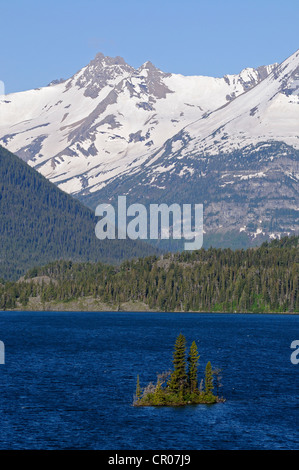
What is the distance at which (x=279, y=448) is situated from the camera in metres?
102

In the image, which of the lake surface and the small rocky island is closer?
the lake surface

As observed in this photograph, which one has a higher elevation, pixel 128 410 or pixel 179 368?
pixel 179 368

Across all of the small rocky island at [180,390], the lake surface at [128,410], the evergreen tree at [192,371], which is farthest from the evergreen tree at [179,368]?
the lake surface at [128,410]

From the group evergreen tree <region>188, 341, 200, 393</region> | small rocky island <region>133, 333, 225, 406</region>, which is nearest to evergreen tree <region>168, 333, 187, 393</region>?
small rocky island <region>133, 333, 225, 406</region>

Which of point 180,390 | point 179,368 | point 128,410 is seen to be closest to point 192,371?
point 179,368

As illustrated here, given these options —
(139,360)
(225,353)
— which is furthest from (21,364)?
(225,353)

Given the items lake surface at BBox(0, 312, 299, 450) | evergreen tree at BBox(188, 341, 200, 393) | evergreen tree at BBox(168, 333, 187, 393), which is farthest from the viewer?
evergreen tree at BBox(188, 341, 200, 393)

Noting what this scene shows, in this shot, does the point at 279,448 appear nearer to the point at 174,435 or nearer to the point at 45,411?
the point at 174,435

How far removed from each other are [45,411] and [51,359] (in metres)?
58.4

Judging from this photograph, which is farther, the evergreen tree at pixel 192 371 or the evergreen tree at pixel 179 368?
the evergreen tree at pixel 192 371

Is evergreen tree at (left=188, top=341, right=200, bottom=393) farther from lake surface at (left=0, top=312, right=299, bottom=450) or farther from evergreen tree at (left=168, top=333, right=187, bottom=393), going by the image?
lake surface at (left=0, top=312, right=299, bottom=450)

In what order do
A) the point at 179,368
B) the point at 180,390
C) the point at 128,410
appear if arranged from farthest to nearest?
the point at 180,390 < the point at 179,368 < the point at 128,410

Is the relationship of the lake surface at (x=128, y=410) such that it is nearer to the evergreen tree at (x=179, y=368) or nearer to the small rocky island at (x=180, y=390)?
the small rocky island at (x=180, y=390)

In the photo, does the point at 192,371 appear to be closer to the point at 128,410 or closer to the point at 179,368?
the point at 179,368
